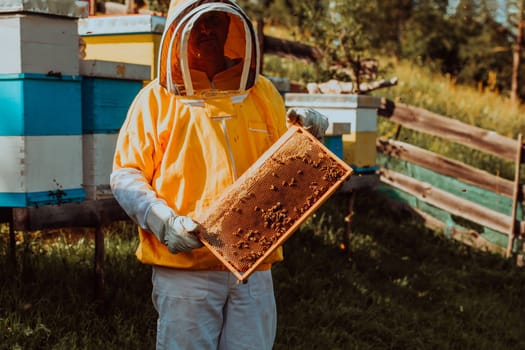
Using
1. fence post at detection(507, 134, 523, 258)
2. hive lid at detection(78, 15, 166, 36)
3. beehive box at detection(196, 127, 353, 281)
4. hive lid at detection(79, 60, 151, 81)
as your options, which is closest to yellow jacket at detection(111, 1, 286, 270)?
beehive box at detection(196, 127, 353, 281)

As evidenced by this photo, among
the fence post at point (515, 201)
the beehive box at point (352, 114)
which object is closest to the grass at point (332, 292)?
the fence post at point (515, 201)

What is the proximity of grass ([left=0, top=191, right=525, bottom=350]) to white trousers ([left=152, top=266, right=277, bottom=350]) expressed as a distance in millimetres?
1339

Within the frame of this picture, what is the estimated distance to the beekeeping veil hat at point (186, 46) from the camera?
232cm

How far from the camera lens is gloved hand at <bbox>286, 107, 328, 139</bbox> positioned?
7.67 ft

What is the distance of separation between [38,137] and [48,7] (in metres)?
0.61

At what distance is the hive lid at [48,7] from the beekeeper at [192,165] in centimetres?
101

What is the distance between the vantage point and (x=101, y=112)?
3.53 metres

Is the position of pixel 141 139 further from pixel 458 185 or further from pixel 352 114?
pixel 458 185

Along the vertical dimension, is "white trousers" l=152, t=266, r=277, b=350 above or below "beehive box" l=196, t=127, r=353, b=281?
below

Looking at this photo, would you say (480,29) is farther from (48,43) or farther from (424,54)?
(48,43)

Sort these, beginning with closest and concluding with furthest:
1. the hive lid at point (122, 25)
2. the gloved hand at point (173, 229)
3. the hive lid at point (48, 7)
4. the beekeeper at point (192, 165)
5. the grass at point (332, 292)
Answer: the gloved hand at point (173, 229) < the beekeeper at point (192, 165) < the hive lid at point (48, 7) < the grass at point (332, 292) < the hive lid at point (122, 25)

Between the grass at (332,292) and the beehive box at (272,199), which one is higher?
the beehive box at (272,199)

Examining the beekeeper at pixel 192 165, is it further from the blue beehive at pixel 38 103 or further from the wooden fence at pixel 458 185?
the wooden fence at pixel 458 185

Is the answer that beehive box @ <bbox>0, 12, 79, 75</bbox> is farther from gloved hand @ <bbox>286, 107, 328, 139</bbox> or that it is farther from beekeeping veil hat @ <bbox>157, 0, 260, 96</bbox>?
gloved hand @ <bbox>286, 107, 328, 139</bbox>
